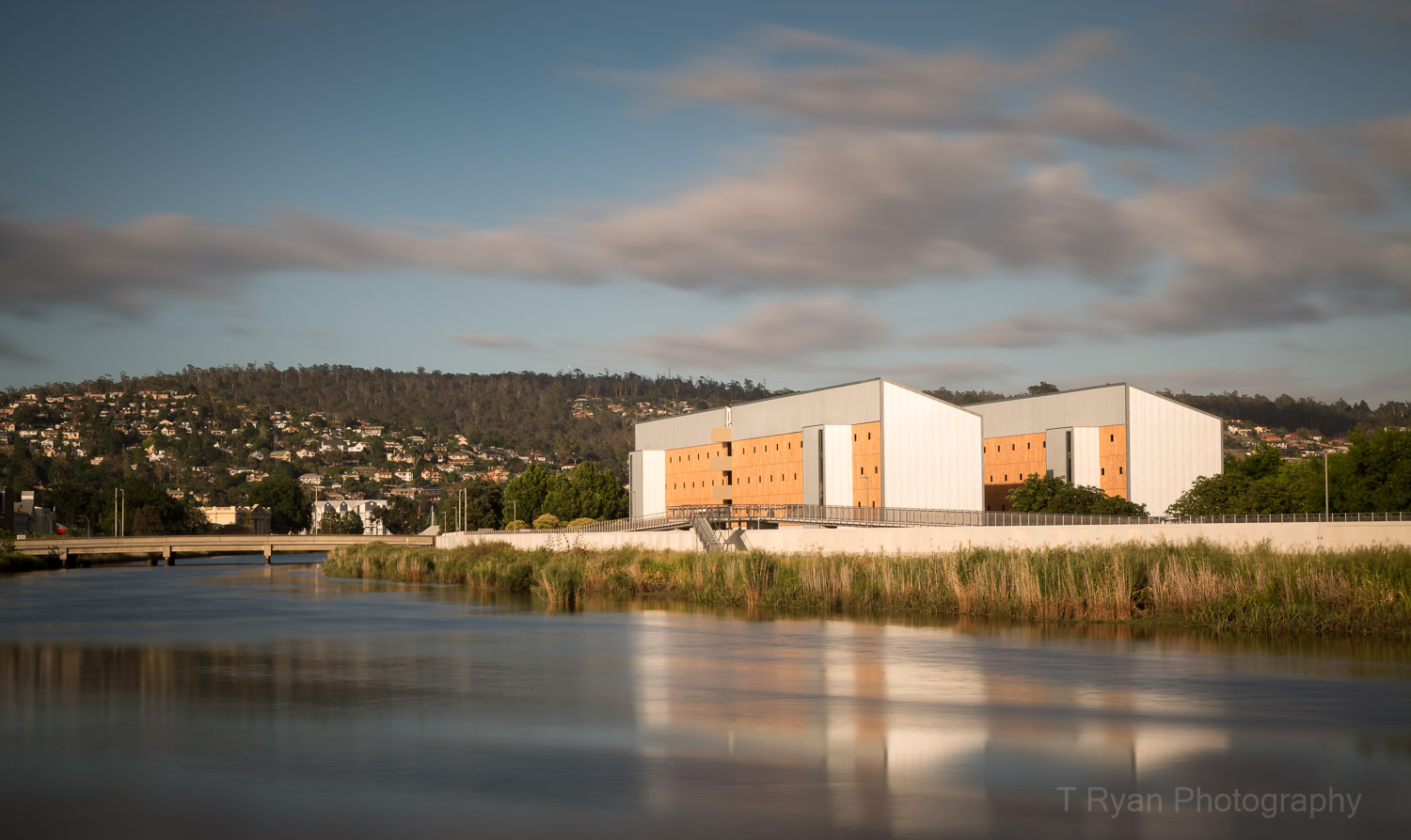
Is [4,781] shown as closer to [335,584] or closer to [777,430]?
[335,584]

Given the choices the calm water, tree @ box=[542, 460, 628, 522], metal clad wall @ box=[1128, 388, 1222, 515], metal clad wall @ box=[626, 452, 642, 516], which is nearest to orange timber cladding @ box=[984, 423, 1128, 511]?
metal clad wall @ box=[1128, 388, 1222, 515]

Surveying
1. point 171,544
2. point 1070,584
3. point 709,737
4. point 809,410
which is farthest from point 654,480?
A: point 709,737

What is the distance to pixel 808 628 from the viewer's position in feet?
103

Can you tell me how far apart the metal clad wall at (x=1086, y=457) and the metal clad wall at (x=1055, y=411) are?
104 centimetres

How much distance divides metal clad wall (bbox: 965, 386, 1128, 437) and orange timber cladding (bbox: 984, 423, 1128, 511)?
61cm

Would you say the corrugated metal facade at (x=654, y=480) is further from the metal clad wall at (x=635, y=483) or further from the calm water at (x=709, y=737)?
the calm water at (x=709, y=737)

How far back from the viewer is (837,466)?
3258 inches

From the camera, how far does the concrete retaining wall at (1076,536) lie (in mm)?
37969

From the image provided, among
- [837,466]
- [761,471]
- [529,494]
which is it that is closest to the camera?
[837,466]

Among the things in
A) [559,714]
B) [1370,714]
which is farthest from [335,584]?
[1370,714]

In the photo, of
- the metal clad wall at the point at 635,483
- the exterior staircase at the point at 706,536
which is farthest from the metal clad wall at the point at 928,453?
the metal clad wall at the point at 635,483

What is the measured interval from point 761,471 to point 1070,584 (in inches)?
2392

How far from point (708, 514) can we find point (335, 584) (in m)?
21.1

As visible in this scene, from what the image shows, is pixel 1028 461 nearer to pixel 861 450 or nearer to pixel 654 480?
pixel 861 450
